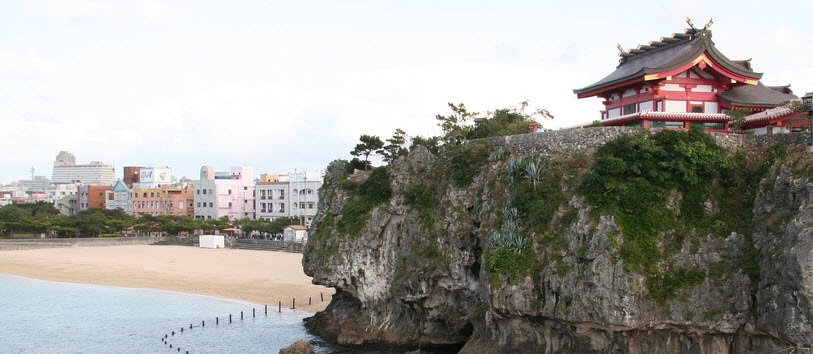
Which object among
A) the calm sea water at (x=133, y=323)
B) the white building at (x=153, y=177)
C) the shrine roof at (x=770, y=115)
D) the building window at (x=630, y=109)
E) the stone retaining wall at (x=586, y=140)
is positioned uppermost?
the white building at (x=153, y=177)

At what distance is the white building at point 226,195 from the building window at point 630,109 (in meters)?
83.7

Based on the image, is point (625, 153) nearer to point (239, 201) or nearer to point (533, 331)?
point (533, 331)

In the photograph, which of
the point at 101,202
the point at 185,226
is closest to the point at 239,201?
the point at 185,226

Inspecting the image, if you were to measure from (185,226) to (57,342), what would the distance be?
58.6 metres

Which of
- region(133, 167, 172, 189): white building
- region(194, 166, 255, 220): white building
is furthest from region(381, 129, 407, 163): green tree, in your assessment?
region(133, 167, 172, 189): white building

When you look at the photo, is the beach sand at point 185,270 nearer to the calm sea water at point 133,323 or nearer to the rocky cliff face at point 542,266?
the calm sea water at point 133,323

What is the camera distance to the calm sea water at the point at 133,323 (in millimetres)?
36406

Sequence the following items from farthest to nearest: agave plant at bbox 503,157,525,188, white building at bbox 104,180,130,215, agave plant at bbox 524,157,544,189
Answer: white building at bbox 104,180,130,215, agave plant at bbox 503,157,525,188, agave plant at bbox 524,157,544,189

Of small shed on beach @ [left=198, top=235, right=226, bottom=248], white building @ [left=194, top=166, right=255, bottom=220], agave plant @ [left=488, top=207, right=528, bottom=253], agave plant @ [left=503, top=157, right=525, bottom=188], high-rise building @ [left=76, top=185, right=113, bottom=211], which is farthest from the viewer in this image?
high-rise building @ [left=76, top=185, right=113, bottom=211]

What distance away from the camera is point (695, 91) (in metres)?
32.9

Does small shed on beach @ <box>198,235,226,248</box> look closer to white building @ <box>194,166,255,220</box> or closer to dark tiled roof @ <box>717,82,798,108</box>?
white building @ <box>194,166,255,220</box>

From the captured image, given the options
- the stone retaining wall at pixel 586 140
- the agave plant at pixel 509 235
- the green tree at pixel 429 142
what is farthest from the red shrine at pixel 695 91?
the green tree at pixel 429 142

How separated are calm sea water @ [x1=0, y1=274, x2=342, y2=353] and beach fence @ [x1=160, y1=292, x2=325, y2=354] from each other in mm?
74

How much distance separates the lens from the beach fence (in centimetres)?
3702
